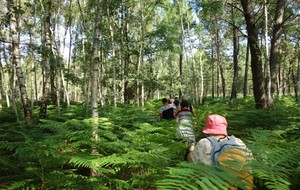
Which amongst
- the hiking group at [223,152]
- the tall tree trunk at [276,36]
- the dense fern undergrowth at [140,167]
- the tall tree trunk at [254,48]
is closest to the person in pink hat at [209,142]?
the hiking group at [223,152]

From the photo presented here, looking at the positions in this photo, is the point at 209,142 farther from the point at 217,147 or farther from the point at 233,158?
the point at 233,158

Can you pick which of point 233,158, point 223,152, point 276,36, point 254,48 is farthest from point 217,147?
point 276,36

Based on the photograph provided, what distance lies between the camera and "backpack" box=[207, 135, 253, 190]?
6.68 ft

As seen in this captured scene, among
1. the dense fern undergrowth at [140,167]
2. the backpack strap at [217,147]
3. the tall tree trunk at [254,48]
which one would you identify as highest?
the tall tree trunk at [254,48]

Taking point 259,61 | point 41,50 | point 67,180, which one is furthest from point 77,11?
point 67,180

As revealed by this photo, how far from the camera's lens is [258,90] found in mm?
9953

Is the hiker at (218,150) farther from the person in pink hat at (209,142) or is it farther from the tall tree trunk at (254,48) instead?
the tall tree trunk at (254,48)

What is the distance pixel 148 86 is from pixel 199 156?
22.5 metres

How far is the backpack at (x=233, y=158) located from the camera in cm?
204

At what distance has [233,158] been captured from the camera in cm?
218

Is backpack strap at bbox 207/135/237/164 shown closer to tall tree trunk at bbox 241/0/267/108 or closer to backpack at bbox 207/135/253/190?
backpack at bbox 207/135/253/190

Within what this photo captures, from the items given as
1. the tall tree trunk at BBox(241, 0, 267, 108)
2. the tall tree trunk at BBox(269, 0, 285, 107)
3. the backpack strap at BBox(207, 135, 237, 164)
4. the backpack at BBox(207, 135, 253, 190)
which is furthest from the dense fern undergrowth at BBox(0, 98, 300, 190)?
the tall tree trunk at BBox(269, 0, 285, 107)

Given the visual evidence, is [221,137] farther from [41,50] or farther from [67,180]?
[41,50]

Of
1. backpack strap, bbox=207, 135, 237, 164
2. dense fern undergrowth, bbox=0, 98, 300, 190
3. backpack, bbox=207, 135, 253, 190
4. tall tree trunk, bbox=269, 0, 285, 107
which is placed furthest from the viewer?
tall tree trunk, bbox=269, 0, 285, 107
